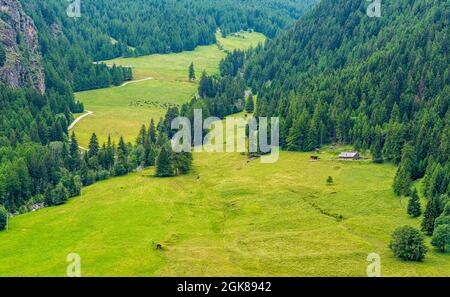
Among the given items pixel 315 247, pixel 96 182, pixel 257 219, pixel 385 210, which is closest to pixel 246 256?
pixel 315 247

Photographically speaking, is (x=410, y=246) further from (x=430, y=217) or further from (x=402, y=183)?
(x=402, y=183)

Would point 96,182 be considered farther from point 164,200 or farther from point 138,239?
point 138,239

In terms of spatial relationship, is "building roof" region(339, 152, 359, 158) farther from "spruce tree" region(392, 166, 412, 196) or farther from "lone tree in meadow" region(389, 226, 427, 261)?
"lone tree in meadow" region(389, 226, 427, 261)

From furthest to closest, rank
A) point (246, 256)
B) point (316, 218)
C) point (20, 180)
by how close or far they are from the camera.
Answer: point (20, 180) → point (316, 218) → point (246, 256)

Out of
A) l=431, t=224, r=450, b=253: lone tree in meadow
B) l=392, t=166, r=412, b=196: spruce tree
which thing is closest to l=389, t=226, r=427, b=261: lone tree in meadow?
l=431, t=224, r=450, b=253: lone tree in meadow

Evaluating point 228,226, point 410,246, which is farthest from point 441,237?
point 228,226
